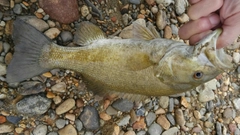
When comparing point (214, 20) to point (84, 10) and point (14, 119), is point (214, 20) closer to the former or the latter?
point (84, 10)

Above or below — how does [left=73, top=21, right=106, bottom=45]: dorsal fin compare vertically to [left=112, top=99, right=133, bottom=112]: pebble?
above

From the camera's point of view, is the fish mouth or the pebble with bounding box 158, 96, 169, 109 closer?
the fish mouth

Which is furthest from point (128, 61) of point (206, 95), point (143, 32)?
point (206, 95)

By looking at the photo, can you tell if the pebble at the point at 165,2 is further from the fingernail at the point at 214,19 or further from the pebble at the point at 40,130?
the pebble at the point at 40,130

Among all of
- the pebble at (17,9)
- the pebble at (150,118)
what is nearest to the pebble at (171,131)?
the pebble at (150,118)

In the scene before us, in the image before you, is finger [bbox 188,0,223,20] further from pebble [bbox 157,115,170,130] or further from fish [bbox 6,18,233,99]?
pebble [bbox 157,115,170,130]

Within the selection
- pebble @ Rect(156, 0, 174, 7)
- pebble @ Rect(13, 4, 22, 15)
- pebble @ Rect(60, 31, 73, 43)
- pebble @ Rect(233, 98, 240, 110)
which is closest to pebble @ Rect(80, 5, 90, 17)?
pebble @ Rect(60, 31, 73, 43)
